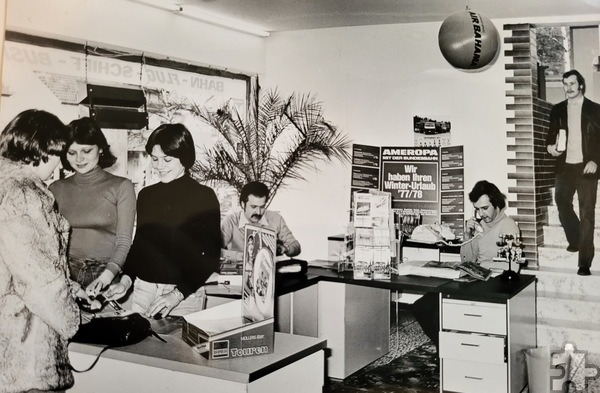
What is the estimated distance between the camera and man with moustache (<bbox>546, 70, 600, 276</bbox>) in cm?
395

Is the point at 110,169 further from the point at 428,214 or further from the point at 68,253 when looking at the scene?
the point at 428,214

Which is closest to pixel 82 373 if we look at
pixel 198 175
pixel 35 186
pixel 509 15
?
pixel 35 186

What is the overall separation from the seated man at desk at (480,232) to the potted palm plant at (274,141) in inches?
48.4

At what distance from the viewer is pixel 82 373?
2471 millimetres

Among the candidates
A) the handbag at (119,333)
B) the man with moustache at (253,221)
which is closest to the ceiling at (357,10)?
the man with moustache at (253,221)

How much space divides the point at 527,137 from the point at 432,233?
1.09 m

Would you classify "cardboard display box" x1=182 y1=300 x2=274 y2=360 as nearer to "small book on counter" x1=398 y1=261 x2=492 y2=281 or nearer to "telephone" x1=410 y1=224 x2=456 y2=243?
"small book on counter" x1=398 y1=261 x2=492 y2=281

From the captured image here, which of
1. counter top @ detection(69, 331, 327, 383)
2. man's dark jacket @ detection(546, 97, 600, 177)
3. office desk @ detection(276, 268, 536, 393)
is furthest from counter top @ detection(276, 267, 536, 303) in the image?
counter top @ detection(69, 331, 327, 383)

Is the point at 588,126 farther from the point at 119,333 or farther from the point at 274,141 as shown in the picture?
the point at 119,333

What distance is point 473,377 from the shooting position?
3734mm

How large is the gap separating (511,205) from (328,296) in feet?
5.54

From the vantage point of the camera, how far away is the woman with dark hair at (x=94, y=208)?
3.44 m

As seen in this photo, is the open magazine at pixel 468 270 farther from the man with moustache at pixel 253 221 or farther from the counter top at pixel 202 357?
the counter top at pixel 202 357

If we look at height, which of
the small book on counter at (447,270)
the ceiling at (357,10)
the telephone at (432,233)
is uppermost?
the ceiling at (357,10)
